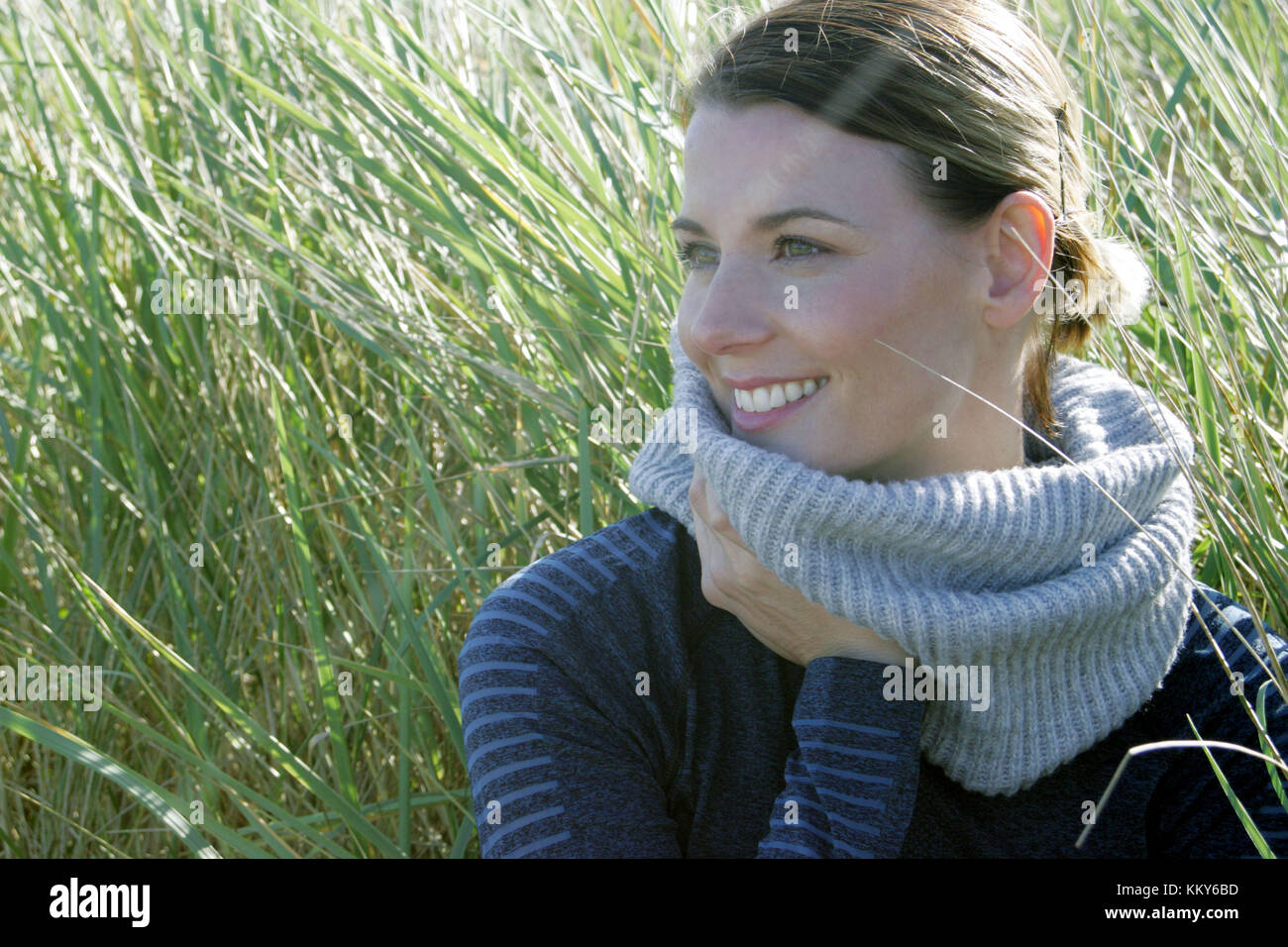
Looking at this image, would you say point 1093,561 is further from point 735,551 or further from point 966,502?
point 735,551

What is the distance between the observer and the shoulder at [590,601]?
1492mm

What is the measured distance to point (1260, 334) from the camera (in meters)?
1.93

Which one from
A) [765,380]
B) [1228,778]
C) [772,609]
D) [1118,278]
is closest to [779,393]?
[765,380]

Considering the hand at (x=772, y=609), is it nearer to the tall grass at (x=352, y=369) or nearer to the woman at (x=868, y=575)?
the woman at (x=868, y=575)

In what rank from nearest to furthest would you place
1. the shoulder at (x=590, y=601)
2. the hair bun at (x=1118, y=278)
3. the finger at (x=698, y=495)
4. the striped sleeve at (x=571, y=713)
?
the striped sleeve at (x=571, y=713) → the shoulder at (x=590, y=601) → the finger at (x=698, y=495) → the hair bun at (x=1118, y=278)

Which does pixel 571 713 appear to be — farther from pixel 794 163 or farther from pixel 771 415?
pixel 794 163

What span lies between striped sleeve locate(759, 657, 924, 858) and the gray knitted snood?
0.25 ft

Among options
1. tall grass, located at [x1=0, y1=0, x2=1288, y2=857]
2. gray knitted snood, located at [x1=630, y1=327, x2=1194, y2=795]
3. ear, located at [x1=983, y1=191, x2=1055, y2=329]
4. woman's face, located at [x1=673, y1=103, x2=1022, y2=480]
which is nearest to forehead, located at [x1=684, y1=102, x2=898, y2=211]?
woman's face, located at [x1=673, y1=103, x2=1022, y2=480]

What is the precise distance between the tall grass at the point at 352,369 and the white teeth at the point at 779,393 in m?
0.37

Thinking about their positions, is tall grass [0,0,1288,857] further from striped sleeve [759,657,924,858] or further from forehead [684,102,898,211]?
striped sleeve [759,657,924,858]

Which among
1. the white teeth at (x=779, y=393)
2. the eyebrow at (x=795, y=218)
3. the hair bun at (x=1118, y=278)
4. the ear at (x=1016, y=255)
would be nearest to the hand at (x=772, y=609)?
the white teeth at (x=779, y=393)

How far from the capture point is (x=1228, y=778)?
151 centimetres

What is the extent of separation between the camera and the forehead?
1.50m
